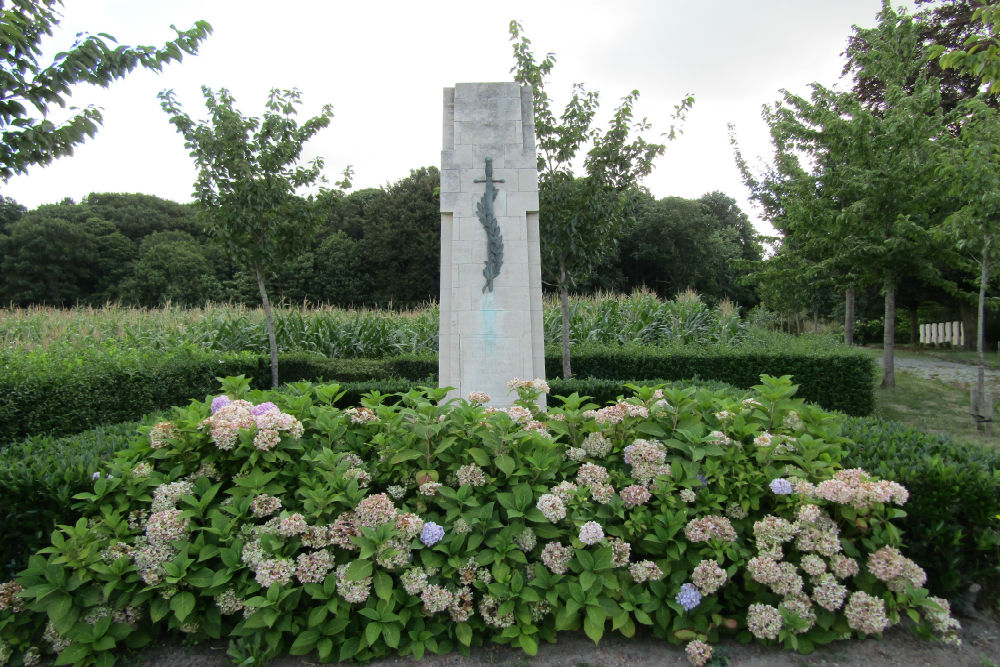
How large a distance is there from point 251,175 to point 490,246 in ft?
13.1

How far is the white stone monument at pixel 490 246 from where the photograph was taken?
5.66 meters

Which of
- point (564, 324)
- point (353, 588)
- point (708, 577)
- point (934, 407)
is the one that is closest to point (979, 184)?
point (934, 407)

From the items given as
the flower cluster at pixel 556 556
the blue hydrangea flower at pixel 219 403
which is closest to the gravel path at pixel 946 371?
the flower cluster at pixel 556 556

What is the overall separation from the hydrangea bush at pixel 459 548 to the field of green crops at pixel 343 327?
7.89 metres

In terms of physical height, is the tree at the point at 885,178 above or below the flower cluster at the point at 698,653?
above

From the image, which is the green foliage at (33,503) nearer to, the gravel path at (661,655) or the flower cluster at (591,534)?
the gravel path at (661,655)

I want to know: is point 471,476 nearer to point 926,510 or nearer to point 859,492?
point 859,492

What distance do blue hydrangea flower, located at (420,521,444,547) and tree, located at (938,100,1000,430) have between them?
7.65 m

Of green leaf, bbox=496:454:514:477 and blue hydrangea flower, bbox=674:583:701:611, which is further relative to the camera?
green leaf, bbox=496:454:514:477

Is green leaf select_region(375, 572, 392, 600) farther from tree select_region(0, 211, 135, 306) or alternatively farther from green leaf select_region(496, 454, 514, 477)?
tree select_region(0, 211, 135, 306)

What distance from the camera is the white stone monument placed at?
5664 mm

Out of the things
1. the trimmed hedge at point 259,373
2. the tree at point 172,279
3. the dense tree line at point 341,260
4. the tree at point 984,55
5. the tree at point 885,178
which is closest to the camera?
the tree at point 984,55

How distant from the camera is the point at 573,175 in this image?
7.79 metres

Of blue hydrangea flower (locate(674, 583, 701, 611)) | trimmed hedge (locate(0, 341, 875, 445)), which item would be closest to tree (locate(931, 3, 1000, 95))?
trimmed hedge (locate(0, 341, 875, 445))
